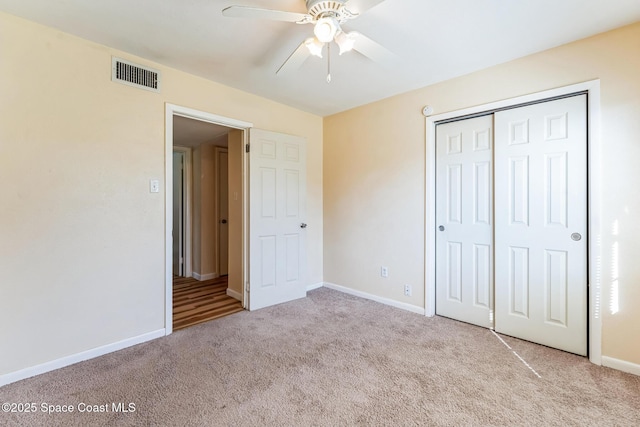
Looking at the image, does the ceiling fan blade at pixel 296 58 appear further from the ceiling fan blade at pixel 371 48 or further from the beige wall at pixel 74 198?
the beige wall at pixel 74 198

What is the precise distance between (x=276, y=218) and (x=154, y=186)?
4.37 feet

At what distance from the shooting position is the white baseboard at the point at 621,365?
1972 mm

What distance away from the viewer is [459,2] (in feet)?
5.75

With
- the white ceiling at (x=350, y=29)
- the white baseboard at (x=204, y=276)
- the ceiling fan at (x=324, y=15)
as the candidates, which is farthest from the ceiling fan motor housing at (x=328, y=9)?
the white baseboard at (x=204, y=276)

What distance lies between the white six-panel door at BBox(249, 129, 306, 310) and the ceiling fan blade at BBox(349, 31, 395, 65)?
1712mm

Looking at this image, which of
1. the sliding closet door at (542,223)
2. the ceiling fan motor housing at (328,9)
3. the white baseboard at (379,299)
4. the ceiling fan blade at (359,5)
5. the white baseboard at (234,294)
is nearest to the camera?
the ceiling fan blade at (359,5)

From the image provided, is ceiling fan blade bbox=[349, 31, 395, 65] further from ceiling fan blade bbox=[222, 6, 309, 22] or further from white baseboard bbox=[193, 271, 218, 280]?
white baseboard bbox=[193, 271, 218, 280]

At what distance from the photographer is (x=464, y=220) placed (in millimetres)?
2857

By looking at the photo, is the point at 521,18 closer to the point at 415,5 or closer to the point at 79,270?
the point at 415,5

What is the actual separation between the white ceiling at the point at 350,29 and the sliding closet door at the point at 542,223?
0.57m

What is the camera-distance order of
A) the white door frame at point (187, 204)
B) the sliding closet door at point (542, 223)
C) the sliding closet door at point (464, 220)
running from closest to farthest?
the sliding closet door at point (542, 223) < the sliding closet door at point (464, 220) < the white door frame at point (187, 204)

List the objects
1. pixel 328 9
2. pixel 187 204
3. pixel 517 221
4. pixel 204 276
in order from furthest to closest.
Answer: pixel 187 204 → pixel 204 276 → pixel 517 221 → pixel 328 9

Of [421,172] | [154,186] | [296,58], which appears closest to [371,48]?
[296,58]

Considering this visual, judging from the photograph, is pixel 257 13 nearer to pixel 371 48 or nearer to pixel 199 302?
pixel 371 48
